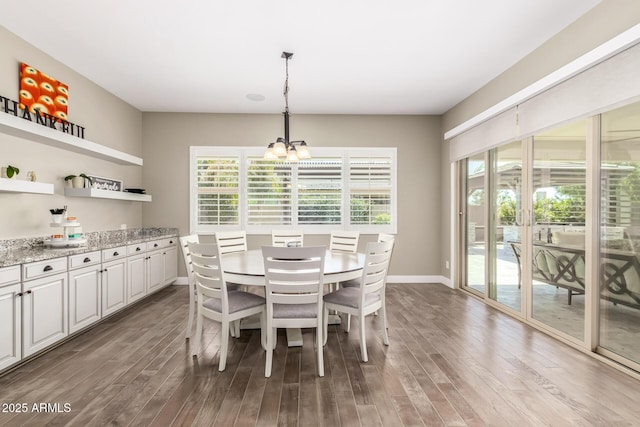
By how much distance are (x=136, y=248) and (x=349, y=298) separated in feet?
9.23

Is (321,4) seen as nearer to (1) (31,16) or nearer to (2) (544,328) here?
(1) (31,16)

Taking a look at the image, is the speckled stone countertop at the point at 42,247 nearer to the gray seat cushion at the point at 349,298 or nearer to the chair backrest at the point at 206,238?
the chair backrest at the point at 206,238

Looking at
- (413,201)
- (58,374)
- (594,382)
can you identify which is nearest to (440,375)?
(594,382)

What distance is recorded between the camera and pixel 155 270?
174 inches

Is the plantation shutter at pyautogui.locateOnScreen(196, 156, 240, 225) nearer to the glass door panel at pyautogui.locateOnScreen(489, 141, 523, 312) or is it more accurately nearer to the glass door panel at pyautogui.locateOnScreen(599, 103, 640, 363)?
the glass door panel at pyautogui.locateOnScreen(489, 141, 523, 312)

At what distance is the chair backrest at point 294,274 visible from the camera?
2297 mm

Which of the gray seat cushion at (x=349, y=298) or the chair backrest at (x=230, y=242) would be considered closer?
the gray seat cushion at (x=349, y=298)

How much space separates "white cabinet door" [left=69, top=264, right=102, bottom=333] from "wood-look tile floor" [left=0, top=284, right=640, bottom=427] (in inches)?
7.0

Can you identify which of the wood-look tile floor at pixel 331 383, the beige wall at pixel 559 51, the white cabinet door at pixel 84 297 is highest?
the beige wall at pixel 559 51

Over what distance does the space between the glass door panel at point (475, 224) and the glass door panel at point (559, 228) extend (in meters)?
0.96

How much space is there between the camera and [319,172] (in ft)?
17.4

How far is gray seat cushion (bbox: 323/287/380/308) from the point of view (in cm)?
271

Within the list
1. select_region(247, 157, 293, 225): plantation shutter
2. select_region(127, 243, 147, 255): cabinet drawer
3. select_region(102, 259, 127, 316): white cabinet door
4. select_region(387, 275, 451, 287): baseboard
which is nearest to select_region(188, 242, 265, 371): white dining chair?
select_region(102, 259, 127, 316): white cabinet door

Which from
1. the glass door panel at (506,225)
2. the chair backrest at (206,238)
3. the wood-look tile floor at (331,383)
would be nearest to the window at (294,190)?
the chair backrest at (206,238)
